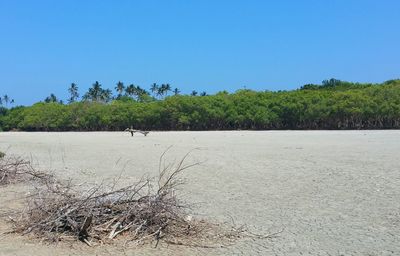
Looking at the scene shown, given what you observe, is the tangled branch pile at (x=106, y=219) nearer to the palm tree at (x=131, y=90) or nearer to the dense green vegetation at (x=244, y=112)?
the dense green vegetation at (x=244, y=112)

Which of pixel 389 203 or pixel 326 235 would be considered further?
pixel 389 203

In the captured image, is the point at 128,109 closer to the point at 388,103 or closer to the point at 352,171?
the point at 388,103

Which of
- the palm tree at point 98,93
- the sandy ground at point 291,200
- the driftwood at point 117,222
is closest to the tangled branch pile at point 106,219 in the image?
the driftwood at point 117,222

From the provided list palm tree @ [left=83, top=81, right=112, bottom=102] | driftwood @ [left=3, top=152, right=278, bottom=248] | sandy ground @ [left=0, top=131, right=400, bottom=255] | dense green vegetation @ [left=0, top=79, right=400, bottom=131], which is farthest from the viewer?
palm tree @ [left=83, top=81, right=112, bottom=102]

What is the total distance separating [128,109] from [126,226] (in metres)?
83.6

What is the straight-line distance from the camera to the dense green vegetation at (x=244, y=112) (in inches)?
2689

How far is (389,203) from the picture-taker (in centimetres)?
928

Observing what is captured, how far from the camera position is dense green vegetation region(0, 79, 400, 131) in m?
68.3

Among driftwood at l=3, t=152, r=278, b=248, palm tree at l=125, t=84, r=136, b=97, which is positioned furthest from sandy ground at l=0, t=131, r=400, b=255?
palm tree at l=125, t=84, r=136, b=97

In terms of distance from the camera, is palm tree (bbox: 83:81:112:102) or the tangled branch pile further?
palm tree (bbox: 83:81:112:102)

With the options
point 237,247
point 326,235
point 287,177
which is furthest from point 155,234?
point 287,177

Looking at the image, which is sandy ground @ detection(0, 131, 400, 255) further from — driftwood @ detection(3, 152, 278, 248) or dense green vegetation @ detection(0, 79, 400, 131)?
dense green vegetation @ detection(0, 79, 400, 131)

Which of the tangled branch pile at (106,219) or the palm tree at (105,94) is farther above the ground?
the palm tree at (105,94)

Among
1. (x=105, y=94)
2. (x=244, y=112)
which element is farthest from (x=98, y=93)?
(x=244, y=112)
